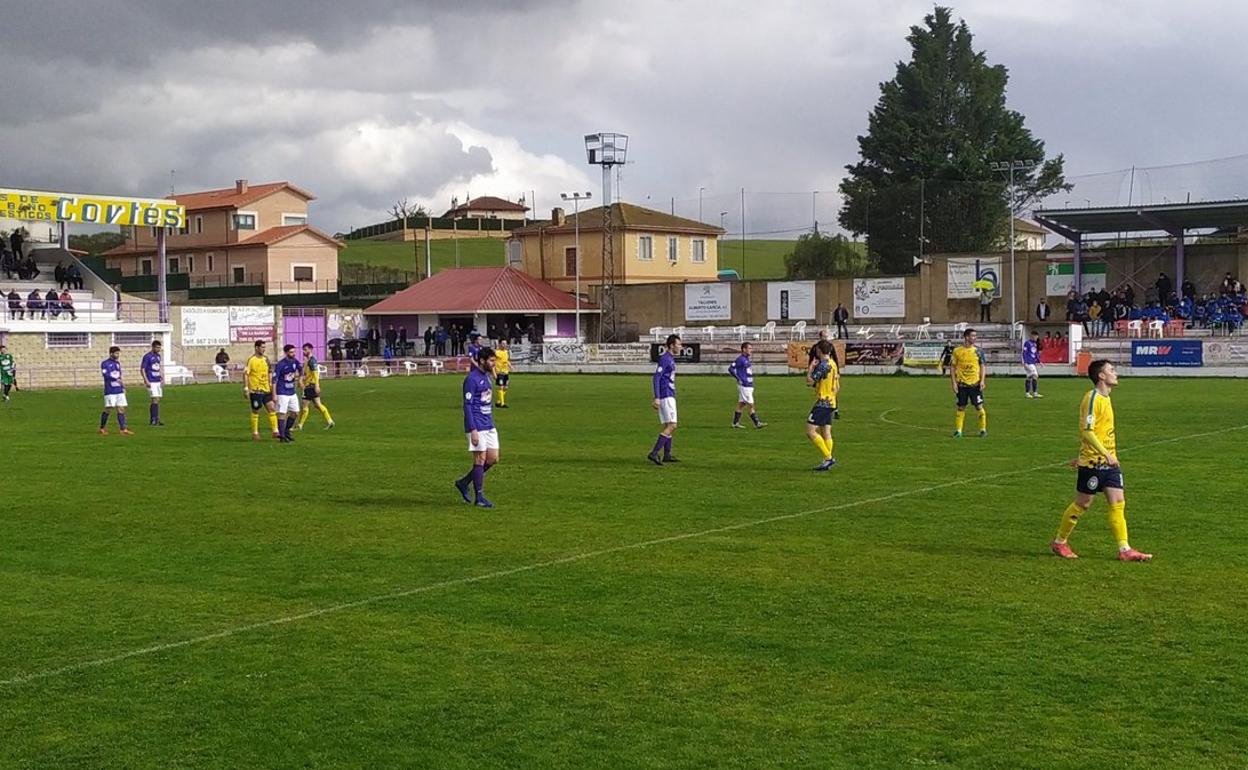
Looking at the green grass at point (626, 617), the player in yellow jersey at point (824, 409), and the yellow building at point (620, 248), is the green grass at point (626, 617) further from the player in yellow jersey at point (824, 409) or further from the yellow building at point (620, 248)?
the yellow building at point (620, 248)

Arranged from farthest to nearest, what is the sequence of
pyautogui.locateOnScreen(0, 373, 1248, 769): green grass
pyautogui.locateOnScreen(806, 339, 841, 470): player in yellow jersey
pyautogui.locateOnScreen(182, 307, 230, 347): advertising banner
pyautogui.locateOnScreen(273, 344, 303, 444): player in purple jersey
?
1. pyautogui.locateOnScreen(182, 307, 230, 347): advertising banner
2. pyautogui.locateOnScreen(273, 344, 303, 444): player in purple jersey
3. pyautogui.locateOnScreen(806, 339, 841, 470): player in yellow jersey
4. pyautogui.locateOnScreen(0, 373, 1248, 769): green grass

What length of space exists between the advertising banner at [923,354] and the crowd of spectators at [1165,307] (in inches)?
297

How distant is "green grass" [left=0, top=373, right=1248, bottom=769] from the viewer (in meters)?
8.04

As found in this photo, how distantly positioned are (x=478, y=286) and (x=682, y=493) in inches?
2663

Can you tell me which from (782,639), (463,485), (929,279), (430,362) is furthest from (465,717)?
(929,279)

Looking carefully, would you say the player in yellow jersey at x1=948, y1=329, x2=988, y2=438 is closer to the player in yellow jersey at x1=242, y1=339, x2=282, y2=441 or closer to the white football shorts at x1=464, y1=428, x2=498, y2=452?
the white football shorts at x1=464, y1=428, x2=498, y2=452

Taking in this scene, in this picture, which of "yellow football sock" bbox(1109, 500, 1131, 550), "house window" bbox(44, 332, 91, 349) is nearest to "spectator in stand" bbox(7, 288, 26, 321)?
"house window" bbox(44, 332, 91, 349)

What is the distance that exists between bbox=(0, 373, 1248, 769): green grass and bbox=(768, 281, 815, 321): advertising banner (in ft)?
184

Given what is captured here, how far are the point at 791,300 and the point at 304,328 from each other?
27611mm

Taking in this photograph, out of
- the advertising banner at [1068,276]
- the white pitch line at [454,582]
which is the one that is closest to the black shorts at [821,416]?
the white pitch line at [454,582]

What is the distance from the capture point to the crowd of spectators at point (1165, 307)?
5844cm

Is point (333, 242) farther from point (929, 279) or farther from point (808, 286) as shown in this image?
point (929, 279)

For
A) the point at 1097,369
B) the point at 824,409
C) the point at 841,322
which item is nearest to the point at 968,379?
the point at 824,409

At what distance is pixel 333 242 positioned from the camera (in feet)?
318
